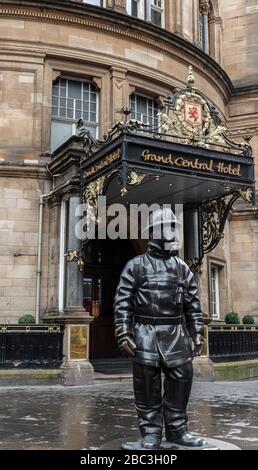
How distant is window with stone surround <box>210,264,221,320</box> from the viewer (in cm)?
2106

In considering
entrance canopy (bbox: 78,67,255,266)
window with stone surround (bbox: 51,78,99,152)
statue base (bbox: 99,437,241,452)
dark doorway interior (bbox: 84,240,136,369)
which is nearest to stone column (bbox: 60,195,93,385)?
entrance canopy (bbox: 78,67,255,266)

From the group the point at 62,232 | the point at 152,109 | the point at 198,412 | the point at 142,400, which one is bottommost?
the point at 198,412

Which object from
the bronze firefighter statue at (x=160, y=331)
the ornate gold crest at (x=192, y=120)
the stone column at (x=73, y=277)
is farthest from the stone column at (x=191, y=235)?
the bronze firefighter statue at (x=160, y=331)

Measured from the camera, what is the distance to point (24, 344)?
13.3 metres

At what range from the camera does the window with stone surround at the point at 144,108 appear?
1858cm

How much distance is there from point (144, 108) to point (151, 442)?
1488 centimetres

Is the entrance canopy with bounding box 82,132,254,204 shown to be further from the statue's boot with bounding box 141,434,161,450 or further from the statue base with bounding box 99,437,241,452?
Result: the statue's boot with bounding box 141,434,161,450

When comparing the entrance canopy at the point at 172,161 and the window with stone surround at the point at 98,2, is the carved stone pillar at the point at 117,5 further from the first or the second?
the entrance canopy at the point at 172,161

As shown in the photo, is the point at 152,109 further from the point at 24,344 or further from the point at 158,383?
the point at 158,383

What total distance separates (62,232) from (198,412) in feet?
23.7

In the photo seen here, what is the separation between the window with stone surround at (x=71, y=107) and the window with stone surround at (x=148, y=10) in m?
3.74

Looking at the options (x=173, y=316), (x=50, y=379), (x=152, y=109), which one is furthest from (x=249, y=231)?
(x=173, y=316)

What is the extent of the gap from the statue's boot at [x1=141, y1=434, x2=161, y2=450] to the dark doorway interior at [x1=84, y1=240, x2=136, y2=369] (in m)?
12.7

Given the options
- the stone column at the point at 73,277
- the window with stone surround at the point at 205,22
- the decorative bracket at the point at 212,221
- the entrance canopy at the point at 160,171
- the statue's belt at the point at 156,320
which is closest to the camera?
the statue's belt at the point at 156,320
